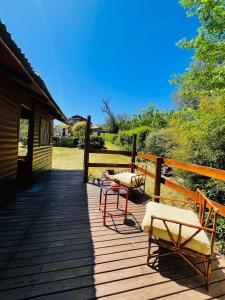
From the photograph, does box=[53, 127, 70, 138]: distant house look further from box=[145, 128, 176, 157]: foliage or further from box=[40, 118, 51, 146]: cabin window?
box=[40, 118, 51, 146]: cabin window

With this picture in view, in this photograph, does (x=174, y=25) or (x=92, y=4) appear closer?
(x=92, y=4)

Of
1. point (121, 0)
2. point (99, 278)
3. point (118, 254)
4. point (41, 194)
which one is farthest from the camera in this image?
point (121, 0)

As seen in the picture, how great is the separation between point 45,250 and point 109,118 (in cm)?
3878

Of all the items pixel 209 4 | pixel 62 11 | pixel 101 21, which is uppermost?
pixel 101 21

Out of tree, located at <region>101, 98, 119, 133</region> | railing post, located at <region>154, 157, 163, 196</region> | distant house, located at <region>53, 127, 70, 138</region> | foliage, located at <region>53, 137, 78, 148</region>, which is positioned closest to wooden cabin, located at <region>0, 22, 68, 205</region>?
railing post, located at <region>154, 157, 163, 196</region>

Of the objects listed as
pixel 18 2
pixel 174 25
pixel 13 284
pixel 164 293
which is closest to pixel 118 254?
pixel 164 293

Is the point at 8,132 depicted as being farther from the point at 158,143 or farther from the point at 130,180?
the point at 158,143

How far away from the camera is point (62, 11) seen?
837 cm

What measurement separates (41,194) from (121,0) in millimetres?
8225

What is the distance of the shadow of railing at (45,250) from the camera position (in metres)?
1.79

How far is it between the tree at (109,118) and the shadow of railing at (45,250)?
3670 centimetres

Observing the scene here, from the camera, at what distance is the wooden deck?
180 centimetres

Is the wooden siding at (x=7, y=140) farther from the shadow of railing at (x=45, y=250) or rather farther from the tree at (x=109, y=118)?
the tree at (x=109, y=118)

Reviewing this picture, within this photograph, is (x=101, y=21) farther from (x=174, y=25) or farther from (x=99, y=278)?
(x=99, y=278)
